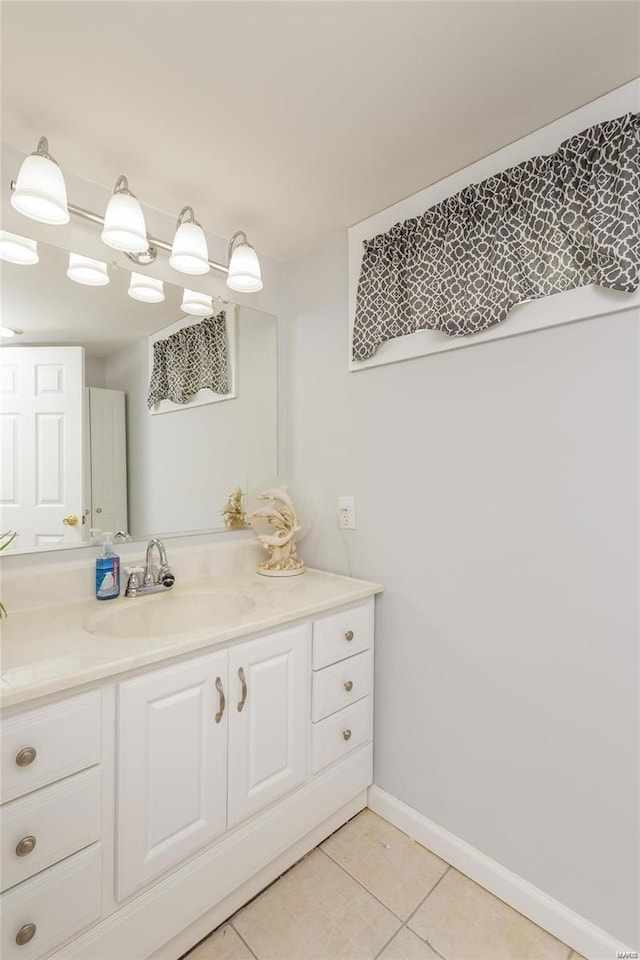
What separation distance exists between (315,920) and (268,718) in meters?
0.56

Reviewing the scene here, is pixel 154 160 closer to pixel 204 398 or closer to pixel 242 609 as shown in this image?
pixel 204 398

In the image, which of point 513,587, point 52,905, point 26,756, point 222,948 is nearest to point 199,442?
point 26,756

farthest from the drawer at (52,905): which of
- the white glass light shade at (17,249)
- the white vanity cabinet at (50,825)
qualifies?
the white glass light shade at (17,249)

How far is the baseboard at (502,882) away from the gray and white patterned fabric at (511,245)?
1.64 meters

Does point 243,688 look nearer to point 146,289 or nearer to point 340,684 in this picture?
point 340,684

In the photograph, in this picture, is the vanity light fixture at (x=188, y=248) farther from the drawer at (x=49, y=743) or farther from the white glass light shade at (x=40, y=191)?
the drawer at (x=49, y=743)

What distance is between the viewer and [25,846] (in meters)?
0.89

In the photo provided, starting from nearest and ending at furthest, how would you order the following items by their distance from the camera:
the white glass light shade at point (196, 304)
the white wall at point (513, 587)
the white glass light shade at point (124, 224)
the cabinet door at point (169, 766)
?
the cabinet door at point (169, 766) → the white wall at point (513, 587) → the white glass light shade at point (124, 224) → the white glass light shade at point (196, 304)

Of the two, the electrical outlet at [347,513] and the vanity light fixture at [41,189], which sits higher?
the vanity light fixture at [41,189]

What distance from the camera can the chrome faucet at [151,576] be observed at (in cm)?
148

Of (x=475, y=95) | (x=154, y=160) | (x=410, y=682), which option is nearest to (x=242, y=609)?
(x=410, y=682)

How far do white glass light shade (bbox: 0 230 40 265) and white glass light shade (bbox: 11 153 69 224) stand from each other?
163mm

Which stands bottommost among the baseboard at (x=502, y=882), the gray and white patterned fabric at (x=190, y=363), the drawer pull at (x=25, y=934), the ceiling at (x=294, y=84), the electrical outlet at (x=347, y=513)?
the baseboard at (x=502, y=882)

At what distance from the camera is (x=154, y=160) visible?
138 centimetres
